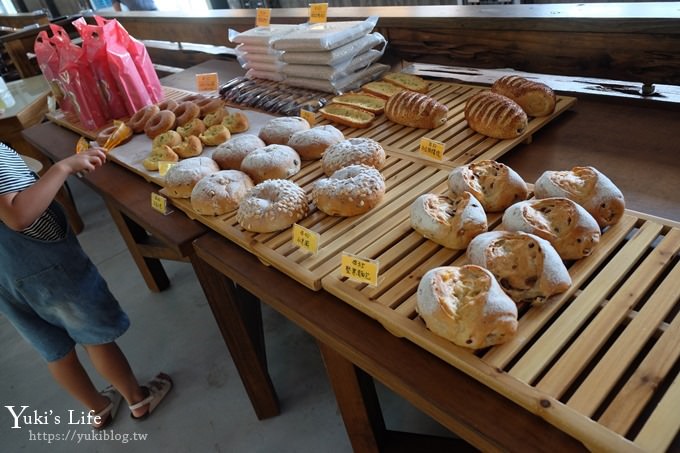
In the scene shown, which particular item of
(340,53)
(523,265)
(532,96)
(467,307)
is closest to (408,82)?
(340,53)

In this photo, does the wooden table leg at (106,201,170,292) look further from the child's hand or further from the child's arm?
the child's arm

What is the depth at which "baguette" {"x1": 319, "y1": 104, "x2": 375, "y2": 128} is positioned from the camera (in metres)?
1.96

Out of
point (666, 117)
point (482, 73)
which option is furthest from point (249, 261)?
point (482, 73)

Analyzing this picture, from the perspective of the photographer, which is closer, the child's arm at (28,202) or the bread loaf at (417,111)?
the child's arm at (28,202)

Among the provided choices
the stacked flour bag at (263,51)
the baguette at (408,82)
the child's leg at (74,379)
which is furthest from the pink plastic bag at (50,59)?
the baguette at (408,82)

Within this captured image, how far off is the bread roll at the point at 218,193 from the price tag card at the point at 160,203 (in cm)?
17

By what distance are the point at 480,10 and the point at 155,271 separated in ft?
7.59

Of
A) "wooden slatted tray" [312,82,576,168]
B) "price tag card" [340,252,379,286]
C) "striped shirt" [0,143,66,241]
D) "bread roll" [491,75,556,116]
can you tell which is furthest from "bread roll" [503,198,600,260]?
"striped shirt" [0,143,66,241]

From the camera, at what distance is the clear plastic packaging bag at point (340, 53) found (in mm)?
2205

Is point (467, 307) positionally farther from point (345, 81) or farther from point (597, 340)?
point (345, 81)

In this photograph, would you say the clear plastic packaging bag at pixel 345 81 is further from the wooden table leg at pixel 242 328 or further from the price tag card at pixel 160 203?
the wooden table leg at pixel 242 328

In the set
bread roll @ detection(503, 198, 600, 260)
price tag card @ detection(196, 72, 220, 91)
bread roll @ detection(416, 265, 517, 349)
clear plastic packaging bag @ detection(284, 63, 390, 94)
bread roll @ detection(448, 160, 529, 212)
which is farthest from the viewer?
price tag card @ detection(196, 72, 220, 91)

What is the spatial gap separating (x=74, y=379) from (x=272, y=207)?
1.30m

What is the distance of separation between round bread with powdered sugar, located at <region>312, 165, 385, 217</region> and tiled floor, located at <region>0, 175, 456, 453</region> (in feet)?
3.41
